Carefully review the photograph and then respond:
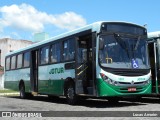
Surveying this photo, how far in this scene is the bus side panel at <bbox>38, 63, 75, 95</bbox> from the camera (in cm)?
1619

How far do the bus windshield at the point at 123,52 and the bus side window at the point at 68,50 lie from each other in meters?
2.00

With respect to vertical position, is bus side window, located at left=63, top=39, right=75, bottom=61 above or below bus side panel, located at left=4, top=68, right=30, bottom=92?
above

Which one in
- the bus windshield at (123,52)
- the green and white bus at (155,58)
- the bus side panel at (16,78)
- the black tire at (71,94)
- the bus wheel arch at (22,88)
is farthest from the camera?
the bus wheel arch at (22,88)

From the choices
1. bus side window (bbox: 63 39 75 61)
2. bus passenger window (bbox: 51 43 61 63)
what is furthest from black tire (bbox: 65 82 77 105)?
bus passenger window (bbox: 51 43 61 63)

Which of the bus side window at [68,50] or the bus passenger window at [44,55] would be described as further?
the bus passenger window at [44,55]

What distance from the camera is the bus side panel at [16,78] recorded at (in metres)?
→ 21.5

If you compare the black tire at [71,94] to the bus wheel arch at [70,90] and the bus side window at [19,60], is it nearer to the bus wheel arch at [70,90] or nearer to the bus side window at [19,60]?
the bus wheel arch at [70,90]

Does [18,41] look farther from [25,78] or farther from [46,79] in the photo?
[46,79]

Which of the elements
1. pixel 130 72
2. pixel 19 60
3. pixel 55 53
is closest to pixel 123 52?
pixel 130 72

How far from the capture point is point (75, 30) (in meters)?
15.3

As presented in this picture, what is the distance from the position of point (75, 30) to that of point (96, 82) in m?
2.92

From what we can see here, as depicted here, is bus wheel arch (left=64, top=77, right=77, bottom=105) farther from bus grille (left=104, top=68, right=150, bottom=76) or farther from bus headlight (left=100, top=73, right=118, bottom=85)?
bus grille (left=104, top=68, right=150, bottom=76)

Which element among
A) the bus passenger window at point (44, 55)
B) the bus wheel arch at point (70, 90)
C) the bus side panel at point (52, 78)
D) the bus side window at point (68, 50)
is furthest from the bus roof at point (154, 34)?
the bus passenger window at point (44, 55)

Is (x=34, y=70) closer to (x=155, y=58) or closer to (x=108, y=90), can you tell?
(x=155, y=58)
